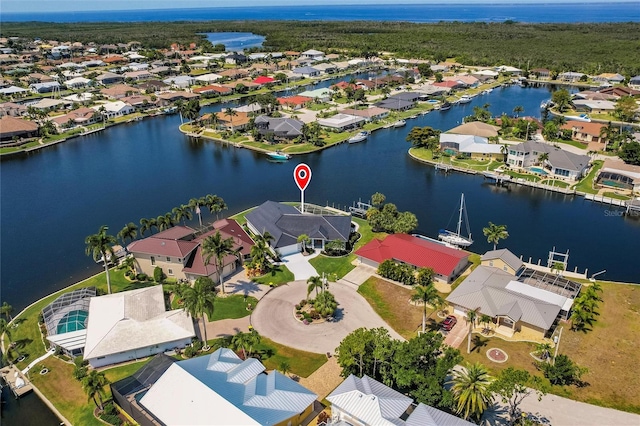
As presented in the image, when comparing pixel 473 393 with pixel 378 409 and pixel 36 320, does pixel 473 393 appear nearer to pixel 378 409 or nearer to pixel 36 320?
pixel 378 409


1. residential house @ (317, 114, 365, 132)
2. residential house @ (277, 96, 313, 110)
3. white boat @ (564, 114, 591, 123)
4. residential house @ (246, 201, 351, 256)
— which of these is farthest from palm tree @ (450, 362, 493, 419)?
residential house @ (277, 96, 313, 110)

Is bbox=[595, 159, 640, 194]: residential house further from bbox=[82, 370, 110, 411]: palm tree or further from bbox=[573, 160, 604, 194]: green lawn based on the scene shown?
bbox=[82, 370, 110, 411]: palm tree

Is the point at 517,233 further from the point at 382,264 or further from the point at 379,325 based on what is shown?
the point at 379,325

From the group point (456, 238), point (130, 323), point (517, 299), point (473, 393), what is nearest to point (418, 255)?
point (456, 238)

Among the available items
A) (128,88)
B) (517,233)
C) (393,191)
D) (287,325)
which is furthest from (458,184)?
(128,88)

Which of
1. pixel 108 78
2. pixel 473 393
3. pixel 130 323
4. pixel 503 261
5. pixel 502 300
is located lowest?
pixel 130 323

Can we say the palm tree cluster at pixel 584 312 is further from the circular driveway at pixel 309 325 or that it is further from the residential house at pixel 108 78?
the residential house at pixel 108 78

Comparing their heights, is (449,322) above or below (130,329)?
below
